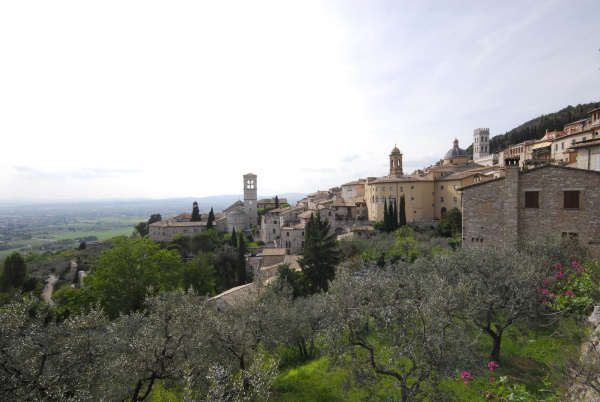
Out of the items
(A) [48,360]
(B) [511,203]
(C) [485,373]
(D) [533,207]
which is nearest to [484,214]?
(B) [511,203]

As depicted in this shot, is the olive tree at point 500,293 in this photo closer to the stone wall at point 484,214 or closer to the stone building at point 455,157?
the stone wall at point 484,214

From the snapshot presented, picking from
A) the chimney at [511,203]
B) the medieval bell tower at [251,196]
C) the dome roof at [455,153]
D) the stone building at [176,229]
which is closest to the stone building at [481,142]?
the dome roof at [455,153]

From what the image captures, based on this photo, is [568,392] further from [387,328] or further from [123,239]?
[123,239]

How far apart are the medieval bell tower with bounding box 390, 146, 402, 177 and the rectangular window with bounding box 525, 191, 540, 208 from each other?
34.6m

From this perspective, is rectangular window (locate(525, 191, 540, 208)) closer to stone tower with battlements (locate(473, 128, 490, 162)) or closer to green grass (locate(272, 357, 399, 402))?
green grass (locate(272, 357, 399, 402))

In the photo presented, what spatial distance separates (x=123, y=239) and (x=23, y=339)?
1688 cm

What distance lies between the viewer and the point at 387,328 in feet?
25.1

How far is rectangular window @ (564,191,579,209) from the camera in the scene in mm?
17016

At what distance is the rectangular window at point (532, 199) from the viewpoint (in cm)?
1825

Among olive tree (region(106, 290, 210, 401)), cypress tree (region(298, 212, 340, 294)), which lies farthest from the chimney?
olive tree (region(106, 290, 210, 401))

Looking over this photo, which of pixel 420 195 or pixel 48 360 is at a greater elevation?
pixel 420 195

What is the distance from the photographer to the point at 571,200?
17.2m

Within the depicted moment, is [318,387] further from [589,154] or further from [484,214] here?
[589,154]

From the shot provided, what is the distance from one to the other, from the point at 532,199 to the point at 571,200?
191cm
